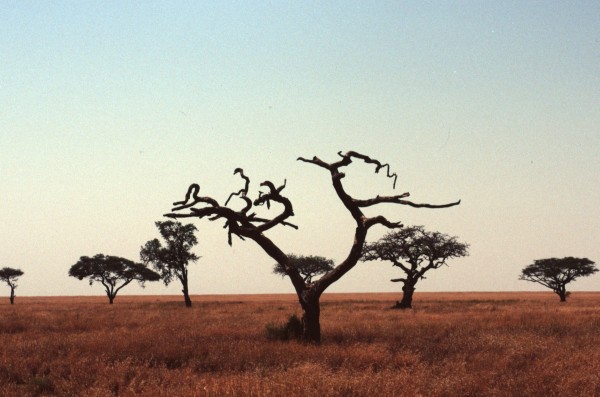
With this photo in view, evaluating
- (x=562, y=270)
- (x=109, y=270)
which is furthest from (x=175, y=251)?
(x=562, y=270)

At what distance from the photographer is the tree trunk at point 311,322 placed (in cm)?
1440

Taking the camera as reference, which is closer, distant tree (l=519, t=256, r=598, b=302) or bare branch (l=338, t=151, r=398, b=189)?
A: bare branch (l=338, t=151, r=398, b=189)

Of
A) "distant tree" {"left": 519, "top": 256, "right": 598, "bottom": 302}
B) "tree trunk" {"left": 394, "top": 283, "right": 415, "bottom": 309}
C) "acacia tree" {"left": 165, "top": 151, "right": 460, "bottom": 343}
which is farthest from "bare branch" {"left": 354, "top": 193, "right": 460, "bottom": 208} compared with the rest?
"distant tree" {"left": 519, "top": 256, "right": 598, "bottom": 302}

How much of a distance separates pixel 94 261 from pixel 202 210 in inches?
2552

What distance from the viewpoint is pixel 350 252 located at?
48.0 ft

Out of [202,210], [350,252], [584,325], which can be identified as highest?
[202,210]

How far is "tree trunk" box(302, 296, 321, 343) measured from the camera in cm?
1440

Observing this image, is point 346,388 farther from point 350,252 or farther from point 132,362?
point 350,252

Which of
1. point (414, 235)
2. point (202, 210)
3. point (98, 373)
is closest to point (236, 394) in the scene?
point (98, 373)

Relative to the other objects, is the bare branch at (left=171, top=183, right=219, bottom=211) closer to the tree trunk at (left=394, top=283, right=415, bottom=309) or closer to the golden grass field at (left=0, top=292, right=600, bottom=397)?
the golden grass field at (left=0, top=292, right=600, bottom=397)

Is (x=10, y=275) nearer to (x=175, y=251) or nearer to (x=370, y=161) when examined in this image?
(x=175, y=251)

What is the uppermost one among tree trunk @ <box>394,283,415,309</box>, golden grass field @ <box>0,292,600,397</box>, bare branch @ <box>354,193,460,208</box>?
bare branch @ <box>354,193,460,208</box>

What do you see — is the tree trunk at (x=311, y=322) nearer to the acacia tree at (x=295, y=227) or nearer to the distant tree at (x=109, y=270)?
the acacia tree at (x=295, y=227)

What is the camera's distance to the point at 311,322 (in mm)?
14609
